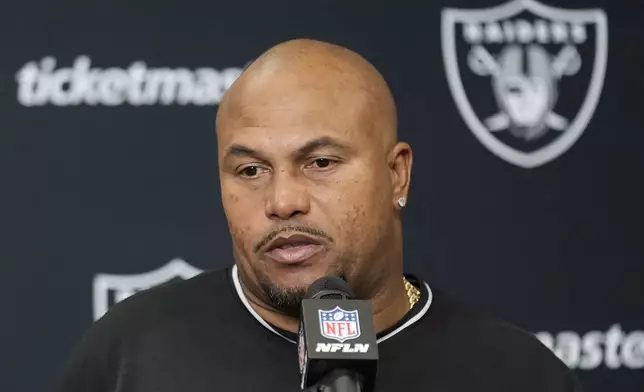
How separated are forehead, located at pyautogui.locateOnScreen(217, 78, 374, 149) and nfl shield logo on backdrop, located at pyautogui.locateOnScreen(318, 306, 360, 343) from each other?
324mm

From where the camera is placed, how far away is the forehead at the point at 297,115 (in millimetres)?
1316

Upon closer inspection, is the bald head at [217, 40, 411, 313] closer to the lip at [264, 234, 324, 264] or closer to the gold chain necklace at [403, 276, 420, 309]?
the lip at [264, 234, 324, 264]

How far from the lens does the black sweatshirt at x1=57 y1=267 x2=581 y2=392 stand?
1.38 meters

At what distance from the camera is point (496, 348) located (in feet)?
4.76

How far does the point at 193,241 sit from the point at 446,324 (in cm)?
61

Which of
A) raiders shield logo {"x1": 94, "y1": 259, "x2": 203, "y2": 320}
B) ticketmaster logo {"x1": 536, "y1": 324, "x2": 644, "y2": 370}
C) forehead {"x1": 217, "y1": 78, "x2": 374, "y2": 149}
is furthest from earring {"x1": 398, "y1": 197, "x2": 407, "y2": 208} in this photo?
ticketmaster logo {"x1": 536, "y1": 324, "x2": 644, "y2": 370}

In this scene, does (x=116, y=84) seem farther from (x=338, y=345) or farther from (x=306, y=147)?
(x=338, y=345)

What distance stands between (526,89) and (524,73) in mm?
28

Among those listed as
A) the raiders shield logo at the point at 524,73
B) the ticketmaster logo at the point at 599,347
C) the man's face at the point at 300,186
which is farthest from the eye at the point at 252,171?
the ticketmaster logo at the point at 599,347

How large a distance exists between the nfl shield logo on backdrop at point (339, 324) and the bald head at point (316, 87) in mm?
353

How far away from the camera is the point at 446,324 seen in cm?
146

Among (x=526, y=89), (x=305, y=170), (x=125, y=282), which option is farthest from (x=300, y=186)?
(x=526, y=89)

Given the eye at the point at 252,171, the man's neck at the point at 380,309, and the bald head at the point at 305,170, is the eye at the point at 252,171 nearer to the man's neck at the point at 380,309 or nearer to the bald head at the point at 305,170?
the bald head at the point at 305,170

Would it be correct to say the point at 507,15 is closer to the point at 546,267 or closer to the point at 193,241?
the point at 546,267
